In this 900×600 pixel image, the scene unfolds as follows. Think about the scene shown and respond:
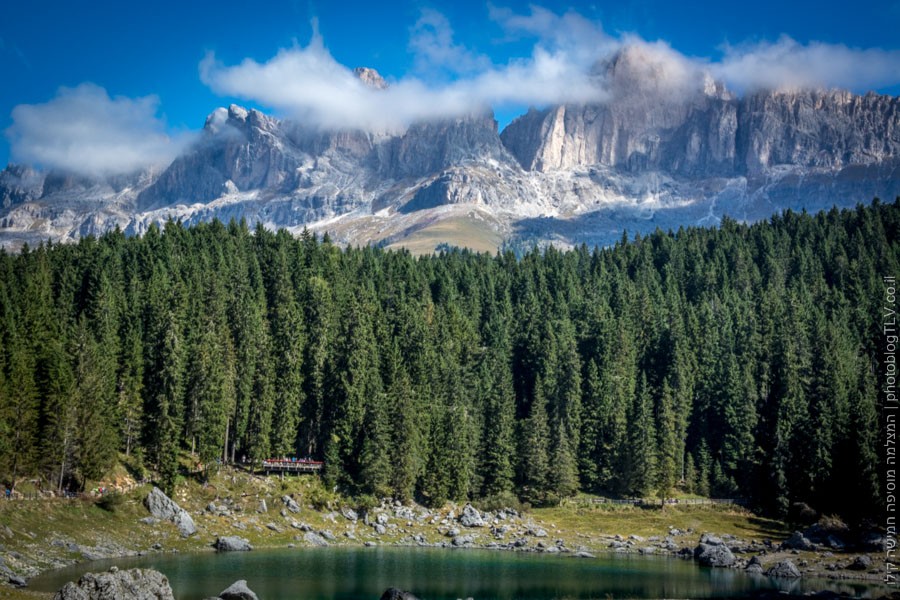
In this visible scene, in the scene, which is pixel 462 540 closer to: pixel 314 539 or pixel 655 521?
pixel 314 539

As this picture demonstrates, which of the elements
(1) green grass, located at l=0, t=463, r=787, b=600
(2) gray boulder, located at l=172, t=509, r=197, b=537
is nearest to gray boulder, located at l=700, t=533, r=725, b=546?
(1) green grass, located at l=0, t=463, r=787, b=600

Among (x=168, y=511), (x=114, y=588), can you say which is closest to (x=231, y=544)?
(x=168, y=511)

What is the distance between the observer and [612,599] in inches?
2653

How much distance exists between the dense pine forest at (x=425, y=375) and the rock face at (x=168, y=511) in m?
4.68

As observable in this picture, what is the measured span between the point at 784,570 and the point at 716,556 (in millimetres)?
8307

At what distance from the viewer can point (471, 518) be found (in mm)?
106500

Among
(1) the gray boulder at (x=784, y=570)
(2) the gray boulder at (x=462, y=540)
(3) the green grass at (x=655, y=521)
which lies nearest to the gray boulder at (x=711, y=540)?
(3) the green grass at (x=655, y=521)

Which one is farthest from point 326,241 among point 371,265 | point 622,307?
point 622,307

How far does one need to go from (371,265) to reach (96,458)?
78.5 metres

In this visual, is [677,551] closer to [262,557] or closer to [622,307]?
[262,557]

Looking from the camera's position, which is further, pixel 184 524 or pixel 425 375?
pixel 425 375

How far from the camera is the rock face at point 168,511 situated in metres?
84.8

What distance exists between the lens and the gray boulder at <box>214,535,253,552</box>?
83375 mm

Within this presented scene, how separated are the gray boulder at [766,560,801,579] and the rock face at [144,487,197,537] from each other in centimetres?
5577
